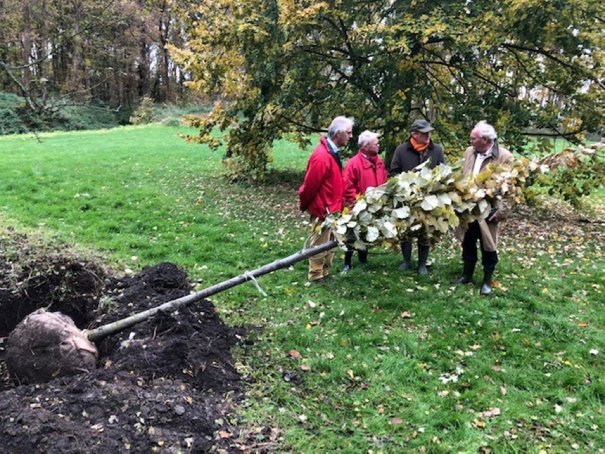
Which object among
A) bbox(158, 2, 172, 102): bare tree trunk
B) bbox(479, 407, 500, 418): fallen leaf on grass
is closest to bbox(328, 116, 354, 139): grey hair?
bbox(479, 407, 500, 418): fallen leaf on grass

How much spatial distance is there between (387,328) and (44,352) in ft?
10.7

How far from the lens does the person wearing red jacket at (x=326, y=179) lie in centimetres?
584

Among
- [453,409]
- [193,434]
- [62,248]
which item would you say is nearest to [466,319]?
[453,409]

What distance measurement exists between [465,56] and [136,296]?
271 inches

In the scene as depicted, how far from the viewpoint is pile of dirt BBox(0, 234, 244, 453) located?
3.35 meters

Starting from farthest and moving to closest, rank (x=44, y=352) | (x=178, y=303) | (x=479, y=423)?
1. (x=178, y=303)
2. (x=44, y=352)
3. (x=479, y=423)

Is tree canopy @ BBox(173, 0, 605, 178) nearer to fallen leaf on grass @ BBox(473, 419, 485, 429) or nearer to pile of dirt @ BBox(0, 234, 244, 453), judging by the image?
pile of dirt @ BBox(0, 234, 244, 453)

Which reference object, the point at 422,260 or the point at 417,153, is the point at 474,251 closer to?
the point at 422,260

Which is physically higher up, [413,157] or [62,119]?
[62,119]

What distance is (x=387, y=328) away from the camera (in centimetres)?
537

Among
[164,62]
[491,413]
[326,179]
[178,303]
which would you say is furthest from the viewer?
[164,62]

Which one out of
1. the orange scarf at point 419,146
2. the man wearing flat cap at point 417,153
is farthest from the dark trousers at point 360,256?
the orange scarf at point 419,146

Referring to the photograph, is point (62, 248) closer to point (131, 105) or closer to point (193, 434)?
point (193, 434)

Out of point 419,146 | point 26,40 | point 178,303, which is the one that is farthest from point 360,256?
point 26,40
